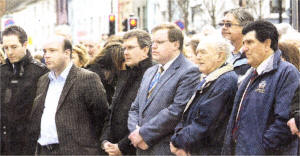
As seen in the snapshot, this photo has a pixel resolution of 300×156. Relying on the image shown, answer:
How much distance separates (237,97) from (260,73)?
1.03 ft

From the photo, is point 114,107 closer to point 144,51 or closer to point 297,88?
point 144,51

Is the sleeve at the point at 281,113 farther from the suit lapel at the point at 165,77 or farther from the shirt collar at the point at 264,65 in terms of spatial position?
the suit lapel at the point at 165,77

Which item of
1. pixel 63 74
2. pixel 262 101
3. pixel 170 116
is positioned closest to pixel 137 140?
pixel 170 116

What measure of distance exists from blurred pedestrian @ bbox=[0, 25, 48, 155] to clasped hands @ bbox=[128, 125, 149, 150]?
1.66 m

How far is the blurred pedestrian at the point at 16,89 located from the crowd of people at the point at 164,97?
0.04 ft

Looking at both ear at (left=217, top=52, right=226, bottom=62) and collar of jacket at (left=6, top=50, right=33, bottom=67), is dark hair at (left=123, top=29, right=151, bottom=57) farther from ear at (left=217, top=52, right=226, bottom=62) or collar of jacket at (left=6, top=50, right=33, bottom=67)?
collar of jacket at (left=6, top=50, right=33, bottom=67)

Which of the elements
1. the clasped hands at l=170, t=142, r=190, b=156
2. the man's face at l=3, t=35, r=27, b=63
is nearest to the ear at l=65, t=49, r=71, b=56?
the man's face at l=3, t=35, r=27, b=63

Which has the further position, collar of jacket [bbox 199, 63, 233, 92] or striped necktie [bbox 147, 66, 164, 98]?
striped necktie [bbox 147, 66, 164, 98]

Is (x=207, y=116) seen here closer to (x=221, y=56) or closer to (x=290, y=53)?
(x=221, y=56)

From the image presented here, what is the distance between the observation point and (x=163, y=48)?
6707 mm

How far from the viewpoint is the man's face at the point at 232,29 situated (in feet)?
23.7

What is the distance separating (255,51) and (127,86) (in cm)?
192

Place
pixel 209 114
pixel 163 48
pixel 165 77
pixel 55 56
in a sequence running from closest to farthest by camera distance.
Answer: pixel 209 114 → pixel 165 77 → pixel 163 48 → pixel 55 56

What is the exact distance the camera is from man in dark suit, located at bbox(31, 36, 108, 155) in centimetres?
694
